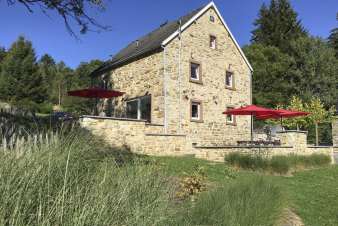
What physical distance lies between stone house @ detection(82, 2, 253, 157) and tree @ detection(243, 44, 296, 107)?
1600 cm

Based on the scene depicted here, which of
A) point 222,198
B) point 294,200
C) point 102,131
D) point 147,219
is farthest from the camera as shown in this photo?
point 102,131

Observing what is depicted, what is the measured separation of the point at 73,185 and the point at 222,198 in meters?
2.33

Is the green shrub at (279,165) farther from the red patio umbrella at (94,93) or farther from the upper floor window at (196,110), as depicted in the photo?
the red patio umbrella at (94,93)

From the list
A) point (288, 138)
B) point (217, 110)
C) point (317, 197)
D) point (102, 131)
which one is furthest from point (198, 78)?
point (317, 197)

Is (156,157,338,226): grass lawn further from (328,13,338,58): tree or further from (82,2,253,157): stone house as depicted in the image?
(328,13,338,58): tree

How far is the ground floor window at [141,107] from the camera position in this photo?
20812 mm

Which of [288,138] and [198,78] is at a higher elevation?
[198,78]

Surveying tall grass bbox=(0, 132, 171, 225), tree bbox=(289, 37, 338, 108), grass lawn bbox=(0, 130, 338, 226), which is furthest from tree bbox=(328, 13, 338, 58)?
tall grass bbox=(0, 132, 171, 225)

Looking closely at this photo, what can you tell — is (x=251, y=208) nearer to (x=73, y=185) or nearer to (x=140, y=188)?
(x=140, y=188)

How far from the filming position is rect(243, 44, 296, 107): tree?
131ft

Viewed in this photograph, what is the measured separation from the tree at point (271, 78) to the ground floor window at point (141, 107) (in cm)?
A: 2079

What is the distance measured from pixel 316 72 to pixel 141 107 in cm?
2516

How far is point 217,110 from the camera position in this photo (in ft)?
71.9

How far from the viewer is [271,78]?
40.9 m
